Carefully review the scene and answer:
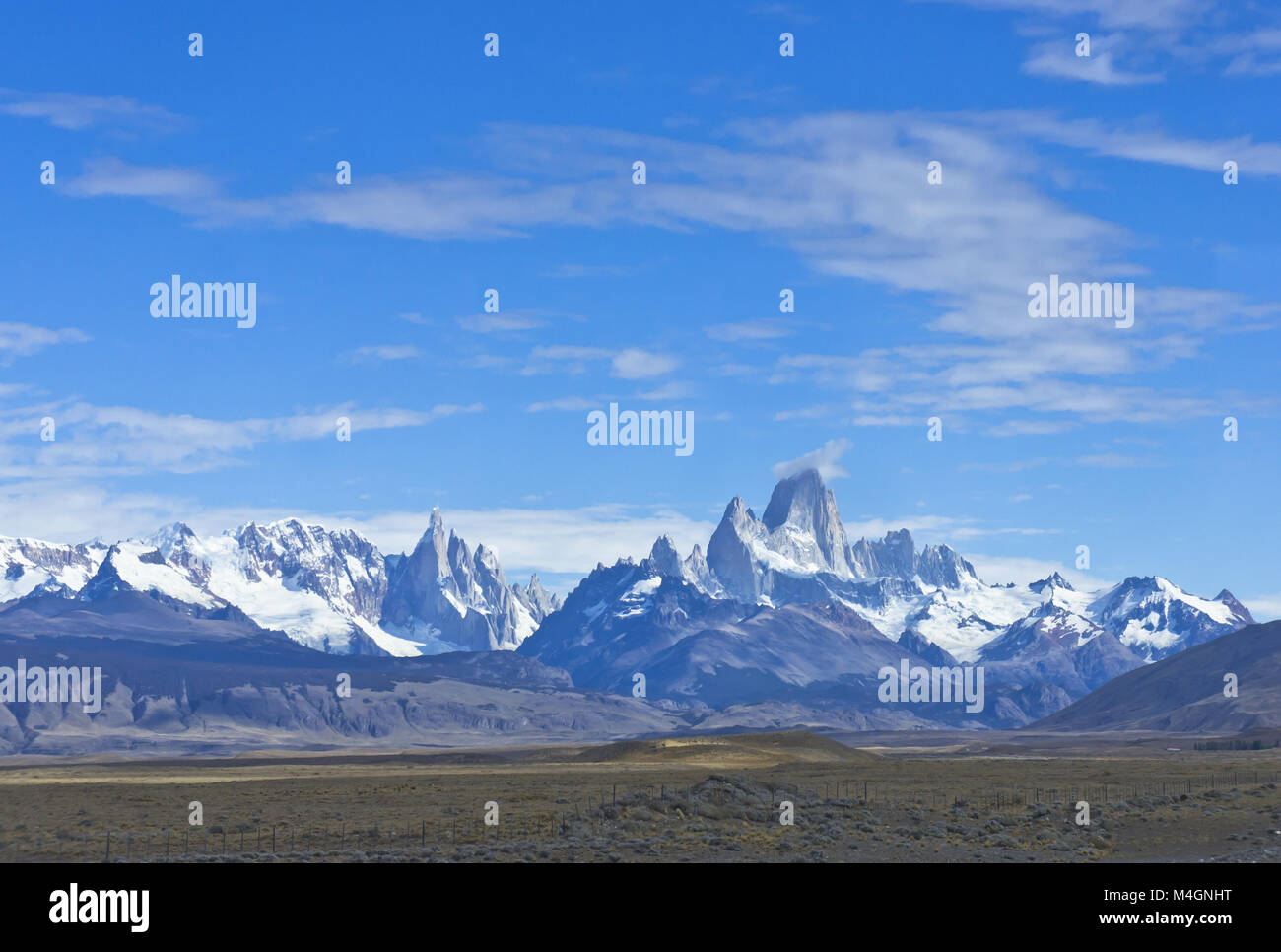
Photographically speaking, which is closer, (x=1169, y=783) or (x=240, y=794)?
(x=240, y=794)

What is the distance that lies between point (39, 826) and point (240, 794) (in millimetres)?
30745

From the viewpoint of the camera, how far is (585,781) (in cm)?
13875
